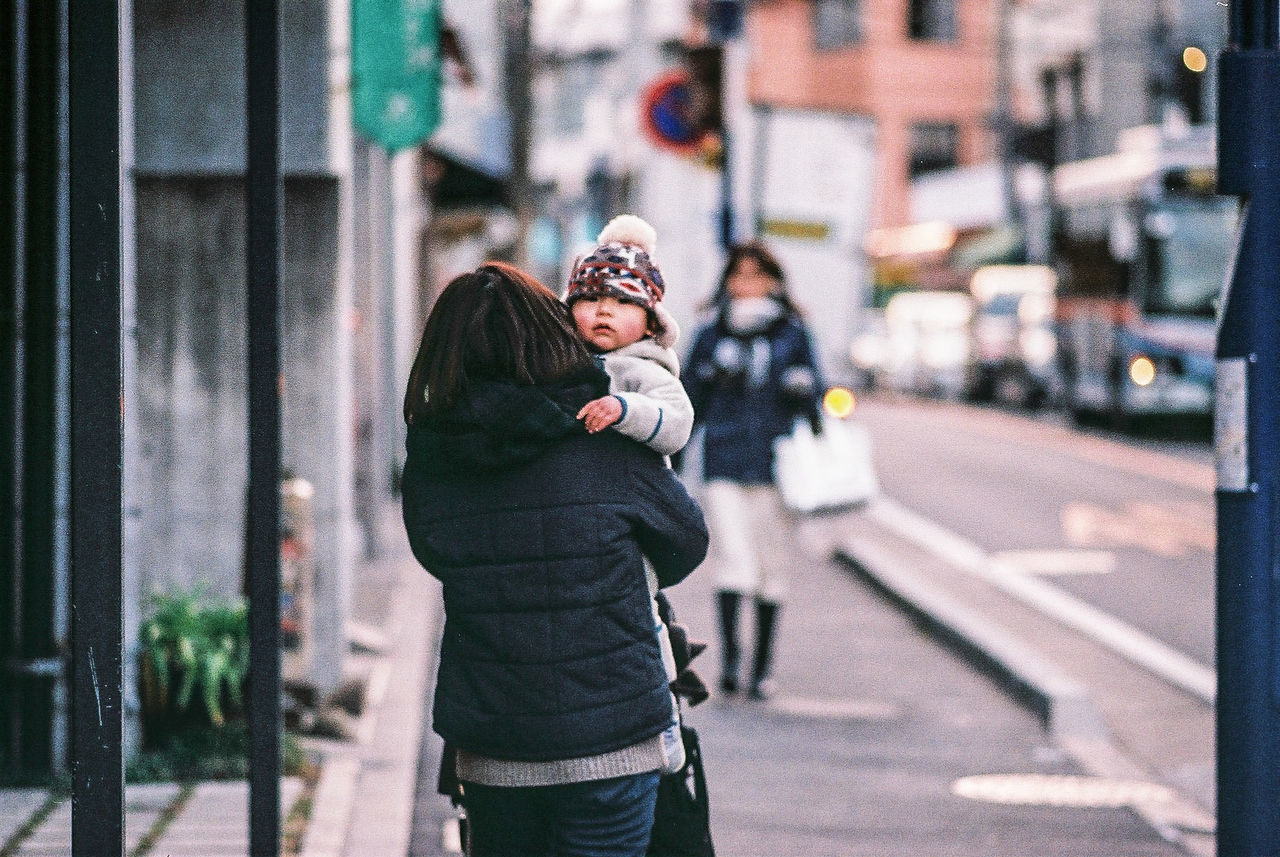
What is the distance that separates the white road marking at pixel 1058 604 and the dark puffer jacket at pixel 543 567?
3.73m

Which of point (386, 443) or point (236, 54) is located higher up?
point (236, 54)

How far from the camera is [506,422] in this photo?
331cm

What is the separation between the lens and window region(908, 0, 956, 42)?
162ft

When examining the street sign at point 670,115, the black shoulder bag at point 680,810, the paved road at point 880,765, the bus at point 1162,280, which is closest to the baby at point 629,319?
the black shoulder bag at point 680,810

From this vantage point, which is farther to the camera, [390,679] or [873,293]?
[873,293]

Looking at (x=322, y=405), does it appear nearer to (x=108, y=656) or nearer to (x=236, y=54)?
(x=236, y=54)

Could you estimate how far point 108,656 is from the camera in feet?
11.3

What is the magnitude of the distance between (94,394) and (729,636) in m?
5.11

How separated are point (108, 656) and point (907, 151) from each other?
155ft

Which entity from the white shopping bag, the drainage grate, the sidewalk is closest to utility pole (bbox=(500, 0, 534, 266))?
the white shopping bag

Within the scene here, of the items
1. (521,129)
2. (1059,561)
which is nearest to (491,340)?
(1059,561)

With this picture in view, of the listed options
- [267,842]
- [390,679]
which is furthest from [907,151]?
[267,842]

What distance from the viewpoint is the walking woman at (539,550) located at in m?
3.35

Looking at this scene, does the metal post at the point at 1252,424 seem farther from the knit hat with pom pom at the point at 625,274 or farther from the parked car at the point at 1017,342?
the parked car at the point at 1017,342
